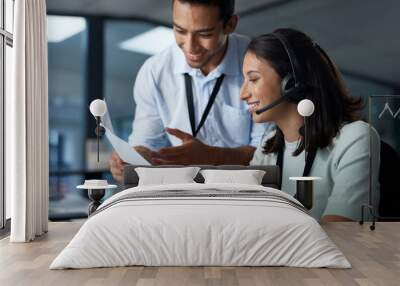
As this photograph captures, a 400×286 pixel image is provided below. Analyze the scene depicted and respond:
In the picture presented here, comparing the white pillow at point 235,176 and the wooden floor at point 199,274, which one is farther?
the white pillow at point 235,176

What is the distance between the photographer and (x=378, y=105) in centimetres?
791

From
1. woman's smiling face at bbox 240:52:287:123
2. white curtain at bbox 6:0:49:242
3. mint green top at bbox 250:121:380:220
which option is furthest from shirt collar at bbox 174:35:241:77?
white curtain at bbox 6:0:49:242

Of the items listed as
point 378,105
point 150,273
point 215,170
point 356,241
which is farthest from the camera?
point 378,105

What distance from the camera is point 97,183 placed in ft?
23.9

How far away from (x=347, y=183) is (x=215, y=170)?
183 cm

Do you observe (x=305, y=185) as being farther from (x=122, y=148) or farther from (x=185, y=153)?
(x=122, y=148)

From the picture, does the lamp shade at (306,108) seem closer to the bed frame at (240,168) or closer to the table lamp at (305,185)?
the table lamp at (305,185)

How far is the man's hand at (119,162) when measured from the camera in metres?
7.99

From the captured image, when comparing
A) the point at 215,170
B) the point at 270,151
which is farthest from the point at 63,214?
the point at 270,151

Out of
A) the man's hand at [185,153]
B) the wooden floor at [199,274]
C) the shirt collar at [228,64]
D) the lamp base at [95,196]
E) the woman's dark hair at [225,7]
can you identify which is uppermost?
the woman's dark hair at [225,7]

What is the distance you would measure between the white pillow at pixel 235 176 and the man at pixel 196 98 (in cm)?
59

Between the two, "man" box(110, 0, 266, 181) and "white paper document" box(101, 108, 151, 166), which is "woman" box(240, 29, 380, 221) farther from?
"white paper document" box(101, 108, 151, 166)

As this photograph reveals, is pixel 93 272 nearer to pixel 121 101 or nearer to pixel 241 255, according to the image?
pixel 241 255

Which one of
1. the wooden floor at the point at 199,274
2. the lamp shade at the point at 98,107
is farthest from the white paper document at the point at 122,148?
the wooden floor at the point at 199,274
